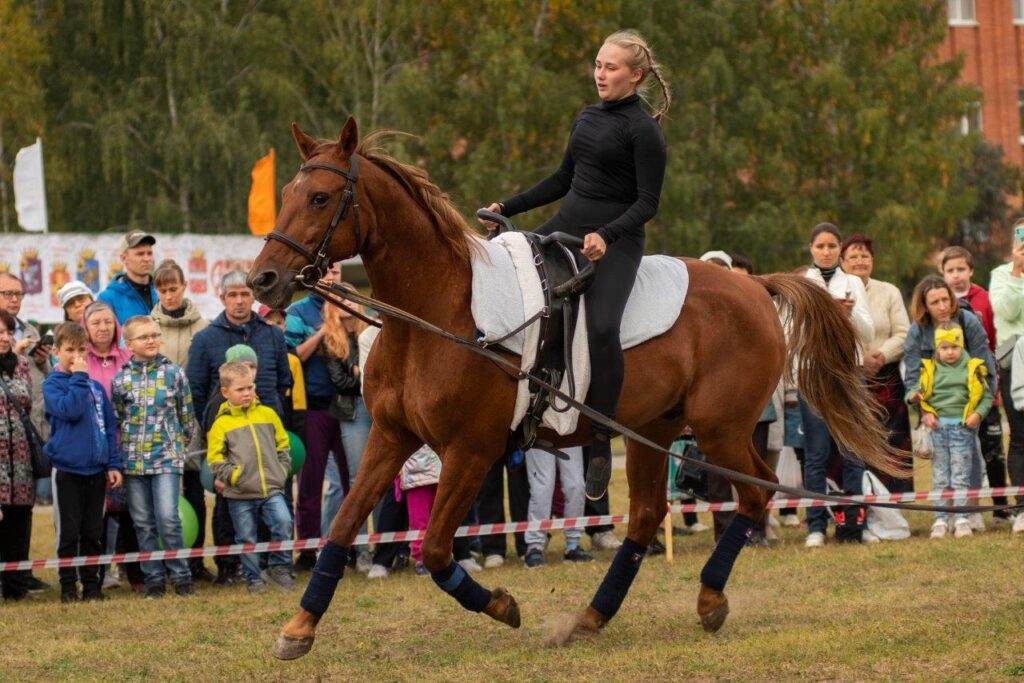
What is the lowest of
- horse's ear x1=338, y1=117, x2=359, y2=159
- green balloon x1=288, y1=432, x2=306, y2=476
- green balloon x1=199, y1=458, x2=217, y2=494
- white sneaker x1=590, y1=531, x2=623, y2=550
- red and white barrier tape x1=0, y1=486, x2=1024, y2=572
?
white sneaker x1=590, y1=531, x2=623, y2=550

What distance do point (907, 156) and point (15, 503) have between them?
2717 centimetres

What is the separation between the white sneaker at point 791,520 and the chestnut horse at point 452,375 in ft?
17.1

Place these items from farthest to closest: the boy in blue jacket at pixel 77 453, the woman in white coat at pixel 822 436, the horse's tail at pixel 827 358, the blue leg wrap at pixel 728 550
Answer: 1. the woman in white coat at pixel 822 436
2. the boy in blue jacket at pixel 77 453
3. the horse's tail at pixel 827 358
4. the blue leg wrap at pixel 728 550

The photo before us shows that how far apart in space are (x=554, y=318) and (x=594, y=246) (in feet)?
1.40

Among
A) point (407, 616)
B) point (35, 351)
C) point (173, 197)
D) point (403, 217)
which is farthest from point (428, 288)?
point (173, 197)

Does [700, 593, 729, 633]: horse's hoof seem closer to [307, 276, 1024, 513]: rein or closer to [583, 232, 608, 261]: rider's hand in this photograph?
[307, 276, 1024, 513]: rein

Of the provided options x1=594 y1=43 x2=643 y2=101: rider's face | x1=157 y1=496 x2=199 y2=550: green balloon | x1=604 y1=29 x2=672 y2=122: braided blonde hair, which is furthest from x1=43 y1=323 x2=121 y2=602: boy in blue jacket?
x1=604 y1=29 x2=672 y2=122: braided blonde hair

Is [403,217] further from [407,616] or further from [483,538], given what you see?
[483,538]

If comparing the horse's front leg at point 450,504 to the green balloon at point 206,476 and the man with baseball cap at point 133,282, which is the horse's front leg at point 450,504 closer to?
the green balloon at point 206,476

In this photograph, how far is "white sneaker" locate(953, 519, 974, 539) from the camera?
11633 mm

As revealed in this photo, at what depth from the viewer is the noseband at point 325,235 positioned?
662 cm

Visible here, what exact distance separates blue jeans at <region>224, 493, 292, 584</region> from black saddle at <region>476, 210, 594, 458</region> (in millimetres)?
3823

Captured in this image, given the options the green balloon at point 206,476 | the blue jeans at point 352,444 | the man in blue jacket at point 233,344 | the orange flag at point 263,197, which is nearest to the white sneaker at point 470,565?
the blue jeans at point 352,444

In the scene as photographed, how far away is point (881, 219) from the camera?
33.1 m
